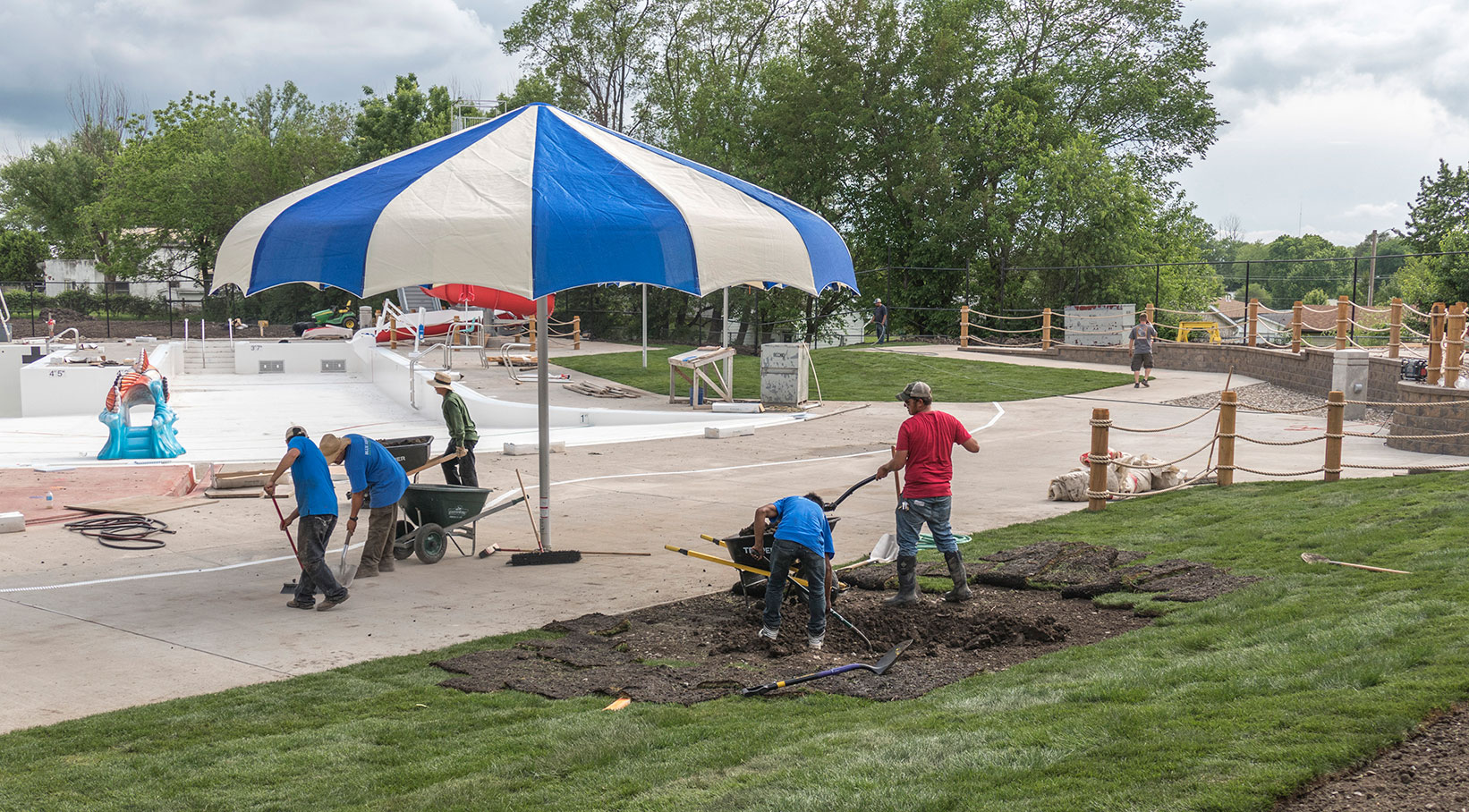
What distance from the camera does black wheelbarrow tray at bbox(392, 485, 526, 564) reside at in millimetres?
10867

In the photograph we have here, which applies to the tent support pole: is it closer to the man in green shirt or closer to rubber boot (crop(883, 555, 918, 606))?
the man in green shirt

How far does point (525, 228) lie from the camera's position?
28.8 feet

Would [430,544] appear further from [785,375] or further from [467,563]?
[785,375]

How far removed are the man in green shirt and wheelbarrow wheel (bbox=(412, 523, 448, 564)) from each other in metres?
2.09

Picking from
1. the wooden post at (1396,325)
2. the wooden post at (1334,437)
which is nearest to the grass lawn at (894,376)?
the wooden post at (1396,325)

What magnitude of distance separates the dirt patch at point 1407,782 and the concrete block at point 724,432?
16459 mm

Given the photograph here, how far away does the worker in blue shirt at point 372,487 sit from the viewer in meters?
9.60

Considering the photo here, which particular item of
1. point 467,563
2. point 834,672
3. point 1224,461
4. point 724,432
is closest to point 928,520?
point 834,672

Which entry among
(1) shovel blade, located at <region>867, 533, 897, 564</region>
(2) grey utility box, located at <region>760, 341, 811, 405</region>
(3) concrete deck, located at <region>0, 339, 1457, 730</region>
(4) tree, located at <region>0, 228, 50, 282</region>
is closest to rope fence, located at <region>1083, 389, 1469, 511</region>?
(3) concrete deck, located at <region>0, 339, 1457, 730</region>

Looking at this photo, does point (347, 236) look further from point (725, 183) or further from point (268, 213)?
point (725, 183)

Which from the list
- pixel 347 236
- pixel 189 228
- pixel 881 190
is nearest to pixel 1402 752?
pixel 347 236

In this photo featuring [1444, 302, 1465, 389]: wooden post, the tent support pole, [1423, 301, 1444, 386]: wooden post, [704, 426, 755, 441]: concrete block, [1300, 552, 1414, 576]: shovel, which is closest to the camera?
[1300, 552, 1414, 576]: shovel

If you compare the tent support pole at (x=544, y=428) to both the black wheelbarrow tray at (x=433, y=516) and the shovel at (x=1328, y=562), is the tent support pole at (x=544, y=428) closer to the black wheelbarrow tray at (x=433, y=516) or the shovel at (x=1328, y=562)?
the black wheelbarrow tray at (x=433, y=516)

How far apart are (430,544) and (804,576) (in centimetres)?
467
